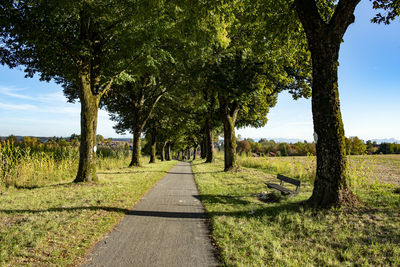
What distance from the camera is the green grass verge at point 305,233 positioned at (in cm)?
349

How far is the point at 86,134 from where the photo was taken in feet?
33.4

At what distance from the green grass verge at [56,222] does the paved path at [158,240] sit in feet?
1.03

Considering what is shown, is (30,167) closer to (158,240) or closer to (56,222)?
(56,222)

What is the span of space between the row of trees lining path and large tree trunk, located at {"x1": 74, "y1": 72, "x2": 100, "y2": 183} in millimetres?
45

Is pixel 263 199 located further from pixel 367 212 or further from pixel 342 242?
pixel 342 242

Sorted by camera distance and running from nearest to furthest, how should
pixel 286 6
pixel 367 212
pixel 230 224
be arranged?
1. pixel 230 224
2. pixel 367 212
3. pixel 286 6

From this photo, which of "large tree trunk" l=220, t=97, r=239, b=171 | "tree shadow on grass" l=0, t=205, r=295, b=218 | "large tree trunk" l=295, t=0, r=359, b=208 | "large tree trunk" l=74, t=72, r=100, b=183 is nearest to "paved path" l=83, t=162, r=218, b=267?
"tree shadow on grass" l=0, t=205, r=295, b=218

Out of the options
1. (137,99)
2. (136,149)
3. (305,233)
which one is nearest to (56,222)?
(305,233)

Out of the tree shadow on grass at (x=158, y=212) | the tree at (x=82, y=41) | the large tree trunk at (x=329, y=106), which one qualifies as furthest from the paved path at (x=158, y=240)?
the tree at (x=82, y=41)

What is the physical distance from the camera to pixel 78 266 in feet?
10.8

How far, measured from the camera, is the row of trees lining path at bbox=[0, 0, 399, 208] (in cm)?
591

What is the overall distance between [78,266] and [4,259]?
3.67 ft

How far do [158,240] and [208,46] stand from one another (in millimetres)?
9778

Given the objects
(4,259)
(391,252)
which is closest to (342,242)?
(391,252)
